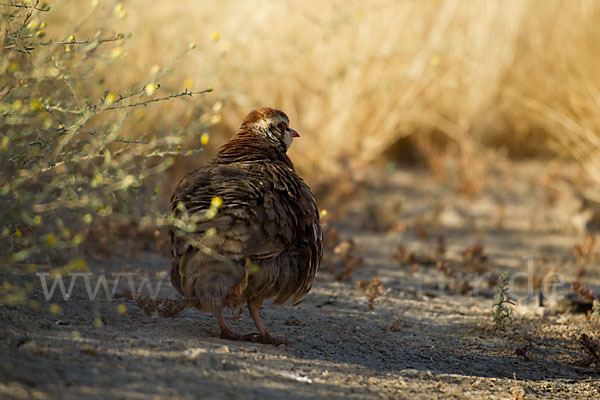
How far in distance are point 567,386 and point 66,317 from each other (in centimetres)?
325

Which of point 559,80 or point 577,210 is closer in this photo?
point 577,210

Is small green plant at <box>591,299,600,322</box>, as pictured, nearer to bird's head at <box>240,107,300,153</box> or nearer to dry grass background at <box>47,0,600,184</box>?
bird's head at <box>240,107,300,153</box>

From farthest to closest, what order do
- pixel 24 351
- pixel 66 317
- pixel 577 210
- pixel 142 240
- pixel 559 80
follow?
pixel 559 80, pixel 577 210, pixel 142 240, pixel 66 317, pixel 24 351

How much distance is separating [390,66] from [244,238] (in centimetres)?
536

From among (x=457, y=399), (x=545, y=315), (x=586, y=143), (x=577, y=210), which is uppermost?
(x=586, y=143)

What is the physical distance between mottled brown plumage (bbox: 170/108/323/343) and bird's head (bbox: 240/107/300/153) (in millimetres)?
520

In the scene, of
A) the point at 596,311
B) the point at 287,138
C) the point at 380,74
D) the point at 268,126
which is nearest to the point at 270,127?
the point at 268,126

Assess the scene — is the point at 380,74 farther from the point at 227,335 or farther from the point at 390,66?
the point at 227,335

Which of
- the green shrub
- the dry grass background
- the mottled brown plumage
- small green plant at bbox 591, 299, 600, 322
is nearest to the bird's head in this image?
the mottled brown plumage

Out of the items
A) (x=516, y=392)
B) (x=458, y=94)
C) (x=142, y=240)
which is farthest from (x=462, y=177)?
(x=516, y=392)

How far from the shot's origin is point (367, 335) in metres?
4.78

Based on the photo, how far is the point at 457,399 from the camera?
3.77 metres

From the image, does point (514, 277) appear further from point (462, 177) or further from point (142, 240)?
point (142, 240)

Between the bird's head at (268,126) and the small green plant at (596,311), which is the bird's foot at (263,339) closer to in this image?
the bird's head at (268,126)
